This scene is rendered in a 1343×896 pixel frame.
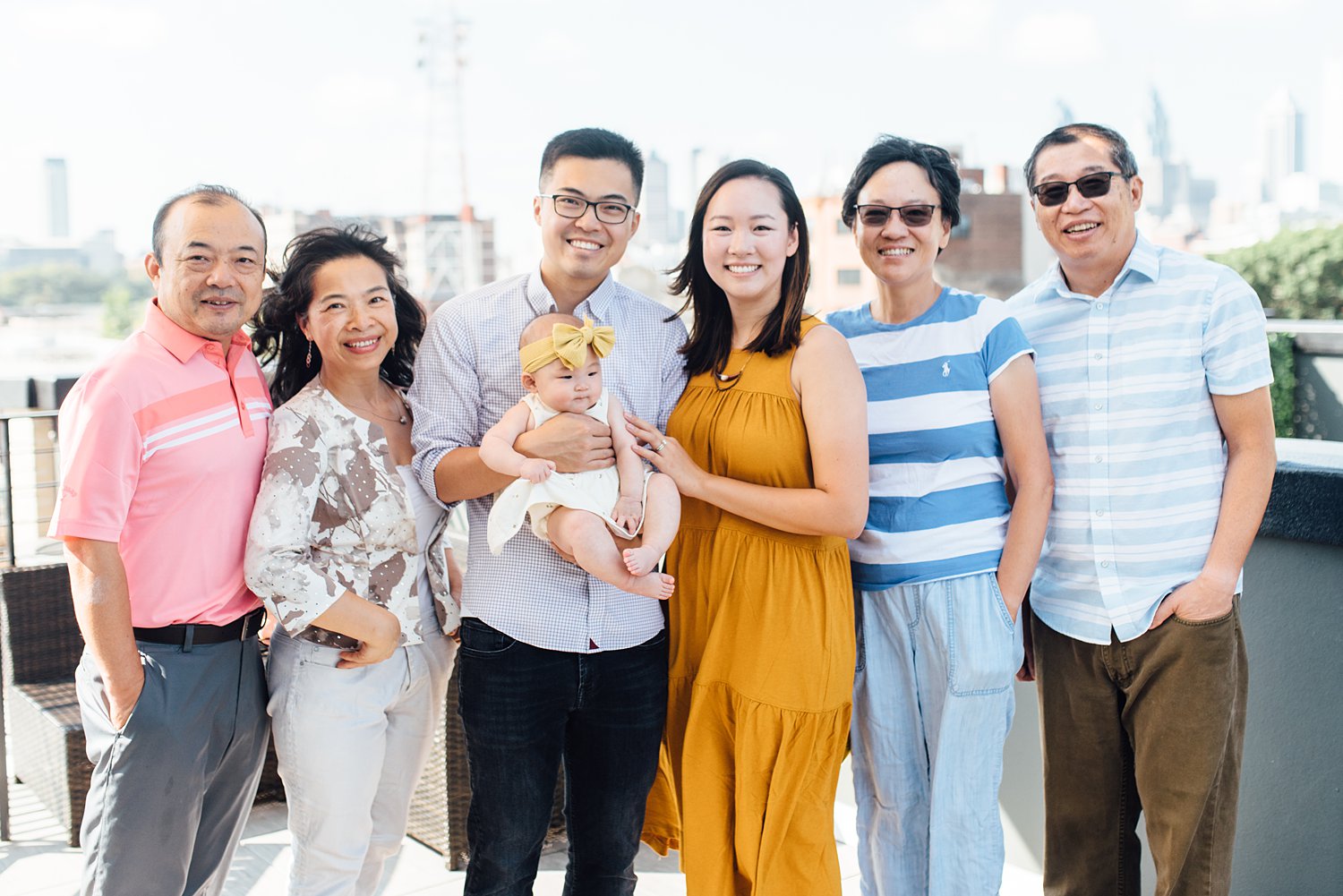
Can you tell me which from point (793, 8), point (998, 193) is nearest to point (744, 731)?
point (998, 193)

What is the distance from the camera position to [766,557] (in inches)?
82.4

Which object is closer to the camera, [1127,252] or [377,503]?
[377,503]

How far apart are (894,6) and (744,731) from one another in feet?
340

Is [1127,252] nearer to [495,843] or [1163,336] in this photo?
[1163,336]

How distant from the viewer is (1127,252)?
2.22m

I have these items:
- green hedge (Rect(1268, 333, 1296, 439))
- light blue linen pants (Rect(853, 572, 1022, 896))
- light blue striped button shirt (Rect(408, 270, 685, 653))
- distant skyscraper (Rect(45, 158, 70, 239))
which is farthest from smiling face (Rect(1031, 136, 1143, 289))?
distant skyscraper (Rect(45, 158, 70, 239))

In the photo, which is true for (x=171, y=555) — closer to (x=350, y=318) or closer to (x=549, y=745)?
(x=350, y=318)

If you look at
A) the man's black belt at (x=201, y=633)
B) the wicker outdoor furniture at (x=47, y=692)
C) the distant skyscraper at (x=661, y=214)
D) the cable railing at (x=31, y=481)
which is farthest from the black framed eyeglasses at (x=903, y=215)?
the distant skyscraper at (x=661, y=214)

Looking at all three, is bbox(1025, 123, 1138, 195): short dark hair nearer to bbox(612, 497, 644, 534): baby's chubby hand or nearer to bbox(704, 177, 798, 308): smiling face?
bbox(704, 177, 798, 308): smiling face

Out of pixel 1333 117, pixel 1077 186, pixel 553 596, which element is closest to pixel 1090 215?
pixel 1077 186

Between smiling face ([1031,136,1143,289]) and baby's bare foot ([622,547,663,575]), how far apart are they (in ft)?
3.62

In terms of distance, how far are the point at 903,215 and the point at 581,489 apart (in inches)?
34.3

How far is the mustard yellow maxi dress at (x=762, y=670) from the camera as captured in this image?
2.06 metres

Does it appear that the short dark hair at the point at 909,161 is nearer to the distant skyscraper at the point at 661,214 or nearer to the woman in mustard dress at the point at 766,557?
the woman in mustard dress at the point at 766,557
